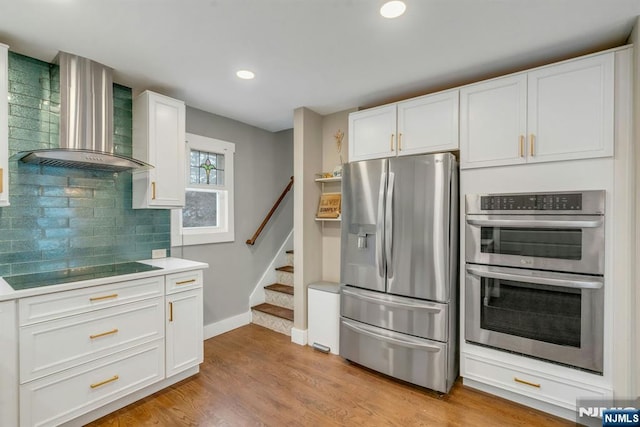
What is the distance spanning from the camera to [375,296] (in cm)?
264

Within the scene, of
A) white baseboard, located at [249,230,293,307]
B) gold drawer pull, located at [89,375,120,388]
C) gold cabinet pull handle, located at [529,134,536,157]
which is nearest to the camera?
gold drawer pull, located at [89,375,120,388]

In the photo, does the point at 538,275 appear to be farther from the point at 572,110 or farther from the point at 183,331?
the point at 183,331

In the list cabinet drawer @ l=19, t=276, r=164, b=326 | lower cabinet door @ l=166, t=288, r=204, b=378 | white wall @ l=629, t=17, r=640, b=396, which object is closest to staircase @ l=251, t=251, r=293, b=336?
lower cabinet door @ l=166, t=288, r=204, b=378

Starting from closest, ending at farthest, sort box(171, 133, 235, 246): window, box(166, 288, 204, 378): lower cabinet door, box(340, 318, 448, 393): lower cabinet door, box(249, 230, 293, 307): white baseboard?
box(340, 318, 448, 393): lower cabinet door
box(166, 288, 204, 378): lower cabinet door
box(171, 133, 235, 246): window
box(249, 230, 293, 307): white baseboard

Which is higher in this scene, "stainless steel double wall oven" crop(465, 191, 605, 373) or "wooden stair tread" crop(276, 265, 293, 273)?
"stainless steel double wall oven" crop(465, 191, 605, 373)

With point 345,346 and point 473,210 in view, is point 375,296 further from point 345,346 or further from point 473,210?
point 473,210

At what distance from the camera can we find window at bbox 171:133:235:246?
3264 millimetres

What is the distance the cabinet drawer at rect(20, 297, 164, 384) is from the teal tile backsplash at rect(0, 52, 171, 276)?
64 cm

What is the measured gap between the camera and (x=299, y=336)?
329 cm

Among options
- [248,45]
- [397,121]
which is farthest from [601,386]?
[248,45]

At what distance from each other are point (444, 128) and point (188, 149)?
2.59 meters

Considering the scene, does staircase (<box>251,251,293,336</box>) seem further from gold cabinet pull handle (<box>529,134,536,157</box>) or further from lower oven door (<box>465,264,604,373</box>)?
gold cabinet pull handle (<box>529,134,536,157</box>)

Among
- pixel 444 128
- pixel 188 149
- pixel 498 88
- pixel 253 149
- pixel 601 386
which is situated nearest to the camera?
pixel 601 386

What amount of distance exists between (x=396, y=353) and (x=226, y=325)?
2.07 metres
